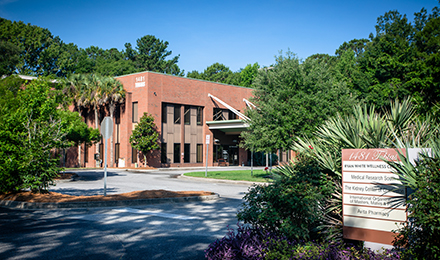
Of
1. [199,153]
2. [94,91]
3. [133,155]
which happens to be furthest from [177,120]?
[94,91]

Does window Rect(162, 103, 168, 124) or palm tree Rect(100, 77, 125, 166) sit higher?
palm tree Rect(100, 77, 125, 166)

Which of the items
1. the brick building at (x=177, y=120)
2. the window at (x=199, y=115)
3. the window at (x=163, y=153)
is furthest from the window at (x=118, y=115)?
the window at (x=199, y=115)

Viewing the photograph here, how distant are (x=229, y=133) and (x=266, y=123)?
935 inches

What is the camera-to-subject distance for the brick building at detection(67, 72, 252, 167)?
4034cm

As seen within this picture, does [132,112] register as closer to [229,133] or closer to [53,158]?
[229,133]

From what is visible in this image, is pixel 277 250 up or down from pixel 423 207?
down

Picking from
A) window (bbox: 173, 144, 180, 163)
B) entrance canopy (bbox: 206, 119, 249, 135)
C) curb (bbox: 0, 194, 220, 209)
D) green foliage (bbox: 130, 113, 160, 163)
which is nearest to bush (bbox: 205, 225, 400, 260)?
curb (bbox: 0, 194, 220, 209)

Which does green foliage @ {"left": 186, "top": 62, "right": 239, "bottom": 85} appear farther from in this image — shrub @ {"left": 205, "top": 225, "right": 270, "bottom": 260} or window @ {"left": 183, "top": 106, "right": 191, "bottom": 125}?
shrub @ {"left": 205, "top": 225, "right": 270, "bottom": 260}

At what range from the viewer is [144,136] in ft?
128

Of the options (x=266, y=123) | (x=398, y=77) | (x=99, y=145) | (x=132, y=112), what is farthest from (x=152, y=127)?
(x=398, y=77)

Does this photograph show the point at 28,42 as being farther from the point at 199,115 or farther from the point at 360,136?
the point at 360,136

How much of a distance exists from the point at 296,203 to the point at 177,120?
3859 centimetres

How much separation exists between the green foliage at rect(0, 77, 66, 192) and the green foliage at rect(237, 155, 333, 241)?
924 cm

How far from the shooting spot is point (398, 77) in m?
47.5
